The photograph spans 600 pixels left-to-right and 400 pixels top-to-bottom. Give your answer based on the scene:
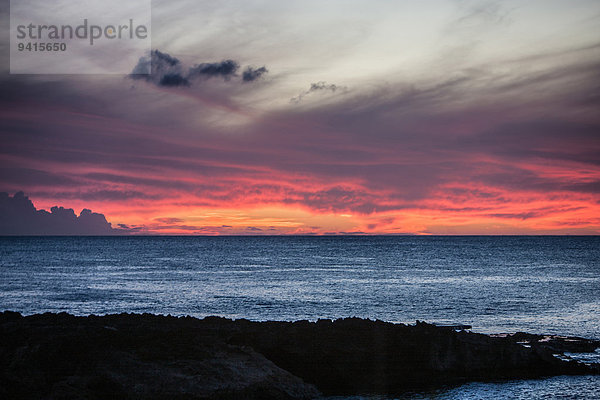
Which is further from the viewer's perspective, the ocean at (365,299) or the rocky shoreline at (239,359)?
the ocean at (365,299)

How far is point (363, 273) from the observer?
92875mm

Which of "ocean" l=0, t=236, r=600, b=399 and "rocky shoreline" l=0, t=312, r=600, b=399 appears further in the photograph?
"ocean" l=0, t=236, r=600, b=399

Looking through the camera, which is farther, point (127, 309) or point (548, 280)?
point (548, 280)

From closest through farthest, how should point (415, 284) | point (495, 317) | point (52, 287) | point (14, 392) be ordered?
point (14, 392) < point (495, 317) < point (52, 287) < point (415, 284)

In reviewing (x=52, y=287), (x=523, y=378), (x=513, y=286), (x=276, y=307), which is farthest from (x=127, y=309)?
(x=513, y=286)

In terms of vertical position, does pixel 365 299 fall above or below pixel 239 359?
below

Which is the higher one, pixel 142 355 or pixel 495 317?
pixel 142 355

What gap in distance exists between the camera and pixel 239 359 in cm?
2352

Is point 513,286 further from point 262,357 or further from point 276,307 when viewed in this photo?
→ point 262,357

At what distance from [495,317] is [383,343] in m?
22.5

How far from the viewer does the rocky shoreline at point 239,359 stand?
67.5ft

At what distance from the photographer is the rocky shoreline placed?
20578mm

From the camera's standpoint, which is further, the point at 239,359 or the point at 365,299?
the point at 365,299

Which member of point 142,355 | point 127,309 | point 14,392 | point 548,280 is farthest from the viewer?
point 548,280
